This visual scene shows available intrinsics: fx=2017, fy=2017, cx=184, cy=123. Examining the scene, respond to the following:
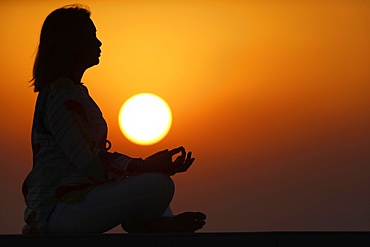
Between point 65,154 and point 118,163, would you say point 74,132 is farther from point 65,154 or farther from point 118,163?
point 118,163

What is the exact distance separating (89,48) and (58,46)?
25cm

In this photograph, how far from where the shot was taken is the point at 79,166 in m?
15.3

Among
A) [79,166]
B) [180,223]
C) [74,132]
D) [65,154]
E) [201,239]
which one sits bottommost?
[201,239]

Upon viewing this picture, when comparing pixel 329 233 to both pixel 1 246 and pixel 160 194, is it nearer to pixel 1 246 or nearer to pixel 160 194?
pixel 160 194

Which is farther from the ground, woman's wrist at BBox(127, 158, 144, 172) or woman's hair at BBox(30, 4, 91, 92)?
woman's hair at BBox(30, 4, 91, 92)

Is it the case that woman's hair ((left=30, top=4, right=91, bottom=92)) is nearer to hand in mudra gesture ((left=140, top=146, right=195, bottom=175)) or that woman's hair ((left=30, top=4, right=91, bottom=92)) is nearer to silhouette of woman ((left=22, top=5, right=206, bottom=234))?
silhouette of woman ((left=22, top=5, right=206, bottom=234))

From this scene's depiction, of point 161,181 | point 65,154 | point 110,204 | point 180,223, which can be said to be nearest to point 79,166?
point 65,154

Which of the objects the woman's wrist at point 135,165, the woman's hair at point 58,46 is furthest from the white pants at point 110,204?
the woman's hair at point 58,46

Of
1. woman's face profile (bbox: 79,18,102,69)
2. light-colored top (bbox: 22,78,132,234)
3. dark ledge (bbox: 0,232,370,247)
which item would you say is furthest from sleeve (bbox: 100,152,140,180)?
woman's face profile (bbox: 79,18,102,69)

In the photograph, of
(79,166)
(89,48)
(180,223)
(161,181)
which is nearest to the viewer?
(79,166)

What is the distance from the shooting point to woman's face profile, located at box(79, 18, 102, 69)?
51.5 feet

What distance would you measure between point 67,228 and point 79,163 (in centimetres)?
52

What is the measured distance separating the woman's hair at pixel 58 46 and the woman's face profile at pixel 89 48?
0.03 meters

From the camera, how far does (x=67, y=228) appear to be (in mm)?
→ 15375
